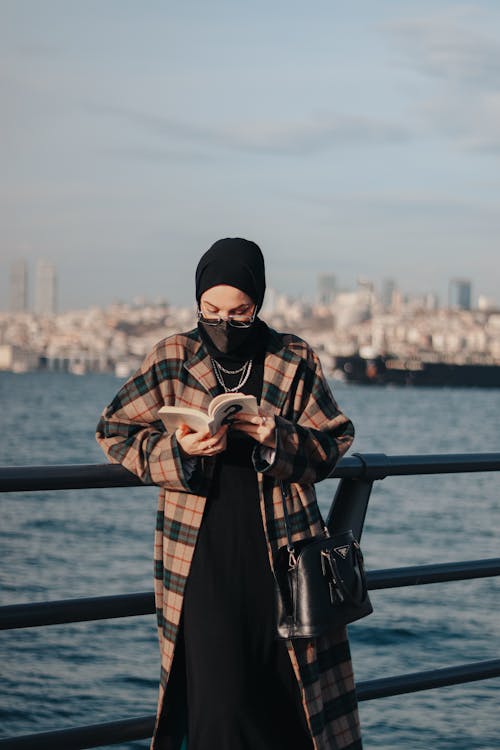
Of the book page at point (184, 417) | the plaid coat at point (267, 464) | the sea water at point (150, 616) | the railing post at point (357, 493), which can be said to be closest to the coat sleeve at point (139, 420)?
the plaid coat at point (267, 464)

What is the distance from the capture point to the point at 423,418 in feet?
257

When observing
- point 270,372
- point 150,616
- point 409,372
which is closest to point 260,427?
point 270,372

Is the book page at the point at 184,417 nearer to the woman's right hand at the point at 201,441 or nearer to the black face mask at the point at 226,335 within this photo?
the woman's right hand at the point at 201,441

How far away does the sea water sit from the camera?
271 inches

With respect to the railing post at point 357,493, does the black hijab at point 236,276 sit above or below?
above

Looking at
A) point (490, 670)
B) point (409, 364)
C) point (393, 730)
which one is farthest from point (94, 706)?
point (409, 364)

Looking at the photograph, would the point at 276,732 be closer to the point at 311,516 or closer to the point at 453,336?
the point at 311,516

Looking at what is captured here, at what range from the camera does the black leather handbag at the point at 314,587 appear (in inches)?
106

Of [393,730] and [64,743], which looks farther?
[393,730]

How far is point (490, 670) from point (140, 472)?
1715 millimetres

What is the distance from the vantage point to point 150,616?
13.9 meters

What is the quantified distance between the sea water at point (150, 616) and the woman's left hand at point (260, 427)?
10.3 ft

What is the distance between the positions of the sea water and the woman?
2863mm

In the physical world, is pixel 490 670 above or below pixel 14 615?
below
